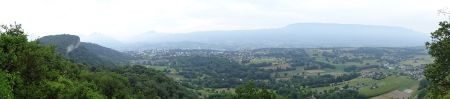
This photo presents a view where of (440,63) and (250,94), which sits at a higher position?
(440,63)

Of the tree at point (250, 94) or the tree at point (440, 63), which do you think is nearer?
the tree at point (440, 63)

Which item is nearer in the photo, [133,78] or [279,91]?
[133,78]

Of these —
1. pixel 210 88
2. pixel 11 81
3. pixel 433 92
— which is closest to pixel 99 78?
pixel 11 81

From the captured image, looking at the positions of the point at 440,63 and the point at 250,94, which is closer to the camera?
the point at 440,63

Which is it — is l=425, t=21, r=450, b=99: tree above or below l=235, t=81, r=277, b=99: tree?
above

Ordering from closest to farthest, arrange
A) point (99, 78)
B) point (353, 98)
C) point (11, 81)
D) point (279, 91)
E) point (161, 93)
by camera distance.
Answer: point (11, 81)
point (99, 78)
point (161, 93)
point (353, 98)
point (279, 91)

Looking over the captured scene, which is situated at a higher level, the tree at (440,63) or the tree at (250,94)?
the tree at (440,63)

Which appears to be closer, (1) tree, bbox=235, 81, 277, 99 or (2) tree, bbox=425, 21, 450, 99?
(2) tree, bbox=425, 21, 450, 99

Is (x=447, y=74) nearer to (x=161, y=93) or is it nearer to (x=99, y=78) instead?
(x=99, y=78)
